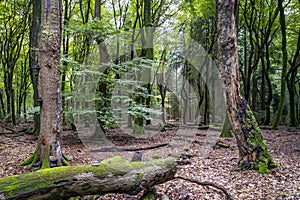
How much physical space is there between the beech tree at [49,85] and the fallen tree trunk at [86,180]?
6.94ft

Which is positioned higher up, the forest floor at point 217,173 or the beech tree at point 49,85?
the beech tree at point 49,85

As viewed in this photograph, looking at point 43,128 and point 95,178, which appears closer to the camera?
point 95,178

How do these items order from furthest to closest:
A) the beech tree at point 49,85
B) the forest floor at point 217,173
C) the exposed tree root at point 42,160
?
the beech tree at point 49,85, the exposed tree root at point 42,160, the forest floor at point 217,173

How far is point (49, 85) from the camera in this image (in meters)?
4.94

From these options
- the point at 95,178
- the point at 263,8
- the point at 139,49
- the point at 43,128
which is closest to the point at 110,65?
the point at 43,128

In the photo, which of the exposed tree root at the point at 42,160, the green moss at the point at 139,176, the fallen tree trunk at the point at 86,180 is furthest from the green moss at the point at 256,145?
the exposed tree root at the point at 42,160

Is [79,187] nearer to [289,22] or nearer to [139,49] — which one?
[139,49]

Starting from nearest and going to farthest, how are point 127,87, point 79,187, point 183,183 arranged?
point 79,187, point 183,183, point 127,87

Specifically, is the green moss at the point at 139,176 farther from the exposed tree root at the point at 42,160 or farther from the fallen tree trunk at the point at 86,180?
the exposed tree root at the point at 42,160

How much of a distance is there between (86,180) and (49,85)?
2.71 metres

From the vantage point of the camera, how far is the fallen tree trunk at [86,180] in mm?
2565

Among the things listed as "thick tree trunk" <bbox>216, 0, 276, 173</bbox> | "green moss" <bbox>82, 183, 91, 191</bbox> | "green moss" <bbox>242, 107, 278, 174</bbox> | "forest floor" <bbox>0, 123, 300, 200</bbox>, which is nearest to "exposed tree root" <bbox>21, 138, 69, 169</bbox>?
"forest floor" <bbox>0, 123, 300, 200</bbox>

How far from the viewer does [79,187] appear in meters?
2.95

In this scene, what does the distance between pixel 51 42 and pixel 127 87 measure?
519cm
